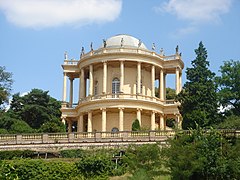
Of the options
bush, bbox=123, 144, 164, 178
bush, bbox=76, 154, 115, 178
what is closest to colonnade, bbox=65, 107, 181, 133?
bush, bbox=76, 154, 115, 178

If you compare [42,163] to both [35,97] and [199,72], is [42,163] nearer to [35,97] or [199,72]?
[199,72]

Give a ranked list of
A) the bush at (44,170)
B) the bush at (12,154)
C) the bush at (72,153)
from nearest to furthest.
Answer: the bush at (44,170) → the bush at (12,154) → the bush at (72,153)

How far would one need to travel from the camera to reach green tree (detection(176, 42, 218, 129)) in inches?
1670

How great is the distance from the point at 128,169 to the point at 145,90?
1091 inches

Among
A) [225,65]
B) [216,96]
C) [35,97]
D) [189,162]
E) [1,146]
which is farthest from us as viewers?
[35,97]

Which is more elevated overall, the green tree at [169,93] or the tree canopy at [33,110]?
Result: the green tree at [169,93]

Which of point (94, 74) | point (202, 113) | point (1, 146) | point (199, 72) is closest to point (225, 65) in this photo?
point (199, 72)

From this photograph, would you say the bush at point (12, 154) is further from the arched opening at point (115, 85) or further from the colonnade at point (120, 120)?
the arched opening at point (115, 85)

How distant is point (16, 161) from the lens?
30.4 m

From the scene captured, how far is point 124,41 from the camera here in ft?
192

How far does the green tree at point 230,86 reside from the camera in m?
49.1

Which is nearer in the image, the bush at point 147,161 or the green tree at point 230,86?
the bush at point 147,161

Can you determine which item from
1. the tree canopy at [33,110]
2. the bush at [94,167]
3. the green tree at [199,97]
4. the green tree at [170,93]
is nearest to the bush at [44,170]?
the bush at [94,167]

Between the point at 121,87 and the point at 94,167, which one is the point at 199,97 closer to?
the point at 121,87
